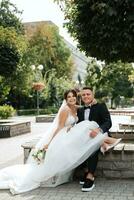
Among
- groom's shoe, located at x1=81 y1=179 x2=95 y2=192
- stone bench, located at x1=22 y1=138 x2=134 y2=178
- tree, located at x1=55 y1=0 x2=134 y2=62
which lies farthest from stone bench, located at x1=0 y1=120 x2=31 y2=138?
groom's shoe, located at x1=81 y1=179 x2=95 y2=192

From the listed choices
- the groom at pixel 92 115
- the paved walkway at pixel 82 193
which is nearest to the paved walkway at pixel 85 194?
the paved walkway at pixel 82 193

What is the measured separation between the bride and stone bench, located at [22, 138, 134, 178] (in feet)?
1.43

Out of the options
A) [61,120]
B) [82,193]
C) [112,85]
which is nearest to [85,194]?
[82,193]

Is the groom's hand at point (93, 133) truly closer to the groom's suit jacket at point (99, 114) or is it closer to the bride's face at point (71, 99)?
the groom's suit jacket at point (99, 114)

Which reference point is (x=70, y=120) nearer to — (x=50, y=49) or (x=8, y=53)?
(x=8, y=53)

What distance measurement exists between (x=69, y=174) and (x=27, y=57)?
31807 millimetres

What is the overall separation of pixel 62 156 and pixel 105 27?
7.76 feet

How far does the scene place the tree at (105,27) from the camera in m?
7.16

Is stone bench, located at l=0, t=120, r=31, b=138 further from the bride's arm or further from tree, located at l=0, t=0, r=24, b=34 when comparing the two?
tree, located at l=0, t=0, r=24, b=34

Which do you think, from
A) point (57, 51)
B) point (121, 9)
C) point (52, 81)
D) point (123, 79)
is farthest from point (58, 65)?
point (121, 9)

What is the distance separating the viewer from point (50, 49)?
5759cm

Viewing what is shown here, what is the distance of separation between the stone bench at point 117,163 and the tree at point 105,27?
1.77m

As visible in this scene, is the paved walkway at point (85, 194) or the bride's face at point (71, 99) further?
the bride's face at point (71, 99)

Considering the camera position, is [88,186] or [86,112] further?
[86,112]
